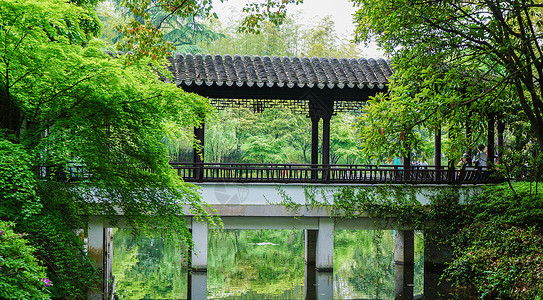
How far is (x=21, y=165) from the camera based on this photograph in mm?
5215

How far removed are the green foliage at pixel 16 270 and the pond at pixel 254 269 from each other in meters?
2.57

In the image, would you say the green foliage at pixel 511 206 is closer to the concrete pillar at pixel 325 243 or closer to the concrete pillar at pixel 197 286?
the concrete pillar at pixel 325 243

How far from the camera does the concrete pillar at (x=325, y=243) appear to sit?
10.9 meters

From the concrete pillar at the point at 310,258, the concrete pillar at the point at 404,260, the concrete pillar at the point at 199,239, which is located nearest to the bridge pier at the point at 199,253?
the concrete pillar at the point at 199,239

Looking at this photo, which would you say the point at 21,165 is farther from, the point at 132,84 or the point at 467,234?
the point at 467,234

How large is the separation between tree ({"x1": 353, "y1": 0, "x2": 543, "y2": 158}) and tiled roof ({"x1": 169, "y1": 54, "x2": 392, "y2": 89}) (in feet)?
9.96

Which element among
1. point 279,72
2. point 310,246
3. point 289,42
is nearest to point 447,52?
point 279,72

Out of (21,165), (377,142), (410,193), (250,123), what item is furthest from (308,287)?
(250,123)

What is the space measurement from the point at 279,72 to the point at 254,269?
422 centimetres

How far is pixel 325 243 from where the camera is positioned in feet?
35.8

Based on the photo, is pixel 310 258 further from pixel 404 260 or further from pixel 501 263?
pixel 501 263

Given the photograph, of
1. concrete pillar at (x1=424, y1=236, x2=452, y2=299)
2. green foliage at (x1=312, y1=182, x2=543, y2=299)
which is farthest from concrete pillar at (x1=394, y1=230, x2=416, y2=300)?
green foliage at (x1=312, y1=182, x2=543, y2=299)

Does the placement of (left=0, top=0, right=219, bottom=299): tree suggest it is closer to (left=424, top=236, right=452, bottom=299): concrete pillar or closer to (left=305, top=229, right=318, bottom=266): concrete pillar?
(left=305, top=229, right=318, bottom=266): concrete pillar

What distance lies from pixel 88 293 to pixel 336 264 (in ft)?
19.5
